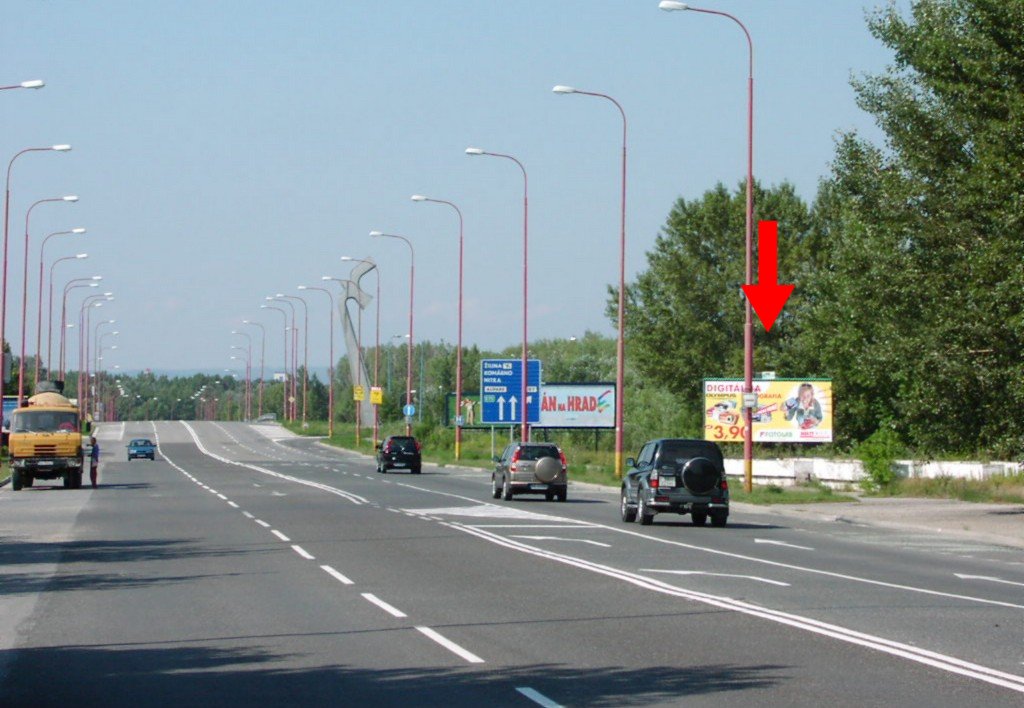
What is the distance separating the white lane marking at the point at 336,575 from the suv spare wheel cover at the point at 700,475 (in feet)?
35.6

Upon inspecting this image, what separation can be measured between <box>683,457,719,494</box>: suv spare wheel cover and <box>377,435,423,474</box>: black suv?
3929 cm

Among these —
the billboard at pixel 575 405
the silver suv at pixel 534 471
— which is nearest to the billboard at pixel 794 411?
the silver suv at pixel 534 471

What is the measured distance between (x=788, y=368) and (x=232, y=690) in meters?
80.6

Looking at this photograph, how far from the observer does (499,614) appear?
15.5 m

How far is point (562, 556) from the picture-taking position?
23094 mm

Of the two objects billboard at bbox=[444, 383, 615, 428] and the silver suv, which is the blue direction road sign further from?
the silver suv

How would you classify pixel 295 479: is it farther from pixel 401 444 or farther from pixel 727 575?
pixel 727 575

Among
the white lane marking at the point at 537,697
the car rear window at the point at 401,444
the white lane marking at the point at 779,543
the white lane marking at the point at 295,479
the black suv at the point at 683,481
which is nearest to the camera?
the white lane marking at the point at 537,697

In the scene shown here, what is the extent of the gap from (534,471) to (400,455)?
2730 cm

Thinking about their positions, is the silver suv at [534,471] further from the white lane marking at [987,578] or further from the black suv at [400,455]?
the black suv at [400,455]

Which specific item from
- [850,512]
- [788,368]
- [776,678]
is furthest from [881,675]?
[788,368]

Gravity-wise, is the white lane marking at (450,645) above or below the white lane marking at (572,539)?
above

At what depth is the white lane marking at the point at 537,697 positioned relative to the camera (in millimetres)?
10195

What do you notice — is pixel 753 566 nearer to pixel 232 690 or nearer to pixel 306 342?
pixel 232 690
